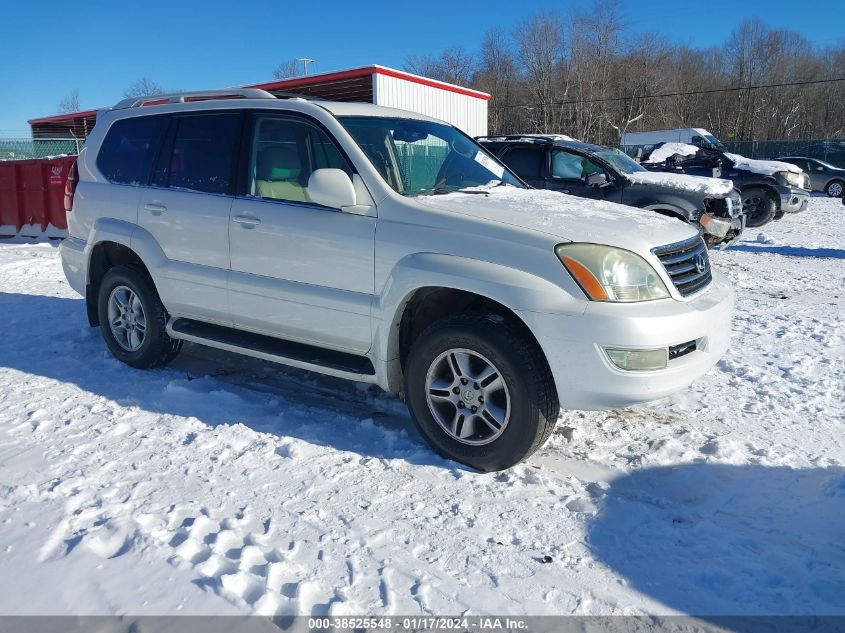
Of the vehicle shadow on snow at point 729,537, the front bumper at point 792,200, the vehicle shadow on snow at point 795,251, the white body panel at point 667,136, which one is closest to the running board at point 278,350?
the vehicle shadow on snow at point 729,537

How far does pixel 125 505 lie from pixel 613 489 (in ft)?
7.75

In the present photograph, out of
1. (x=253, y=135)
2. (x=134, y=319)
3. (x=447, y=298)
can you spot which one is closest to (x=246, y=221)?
(x=253, y=135)

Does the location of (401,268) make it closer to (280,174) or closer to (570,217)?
(570,217)

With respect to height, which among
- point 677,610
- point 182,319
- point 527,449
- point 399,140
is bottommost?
point 677,610

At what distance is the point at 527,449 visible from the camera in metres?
3.42

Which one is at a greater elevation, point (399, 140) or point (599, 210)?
point (399, 140)

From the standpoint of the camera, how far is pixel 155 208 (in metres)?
4.80

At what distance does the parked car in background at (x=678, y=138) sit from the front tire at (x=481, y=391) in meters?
29.2

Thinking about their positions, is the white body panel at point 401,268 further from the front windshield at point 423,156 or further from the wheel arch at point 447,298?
the front windshield at point 423,156

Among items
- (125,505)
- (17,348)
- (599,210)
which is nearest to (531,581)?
(125,505)

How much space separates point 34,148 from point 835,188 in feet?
96.6

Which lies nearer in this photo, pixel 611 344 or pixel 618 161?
pixel 611 344

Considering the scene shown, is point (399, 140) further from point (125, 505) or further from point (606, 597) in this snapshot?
point (606, 597)

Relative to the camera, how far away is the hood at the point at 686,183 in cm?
934
